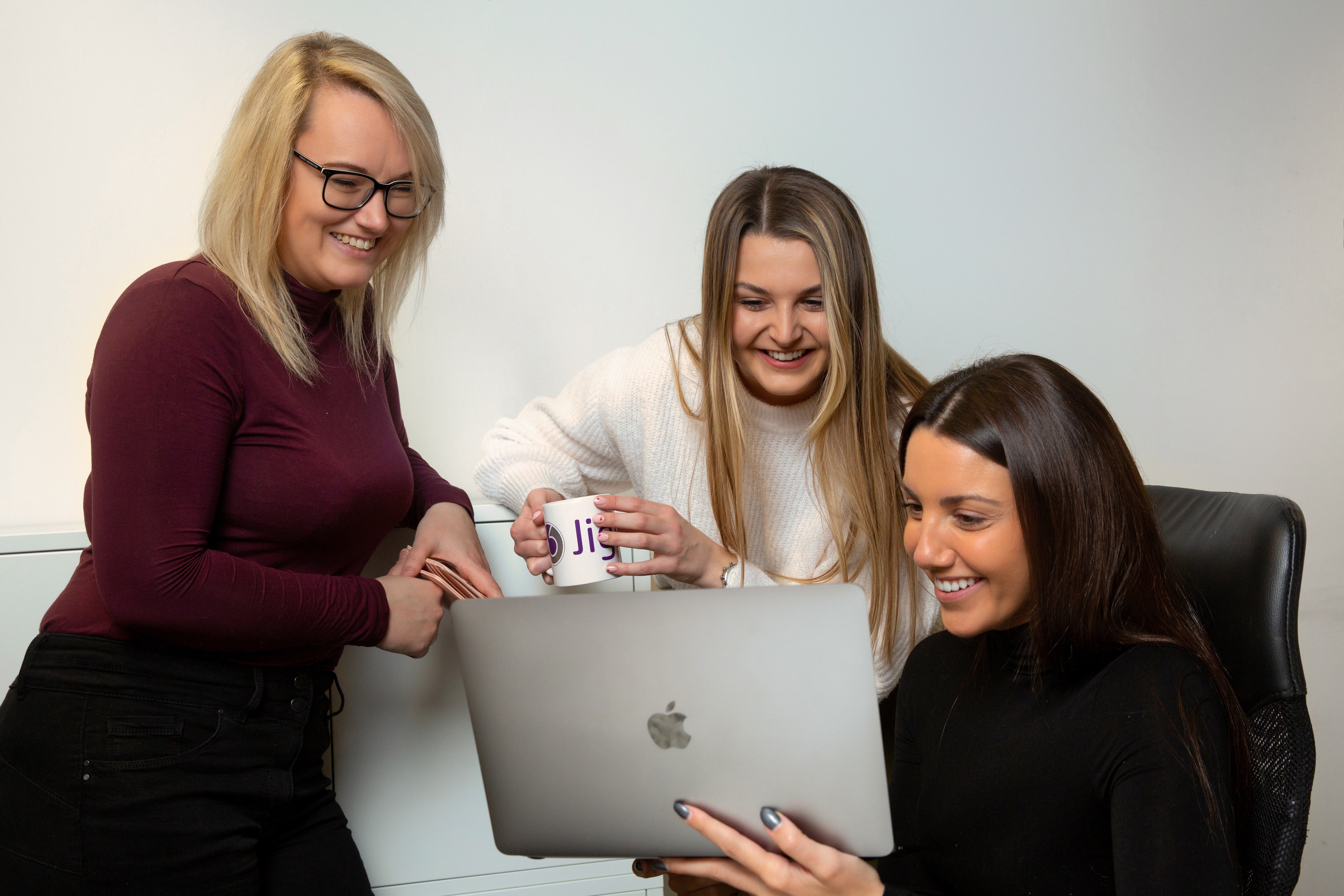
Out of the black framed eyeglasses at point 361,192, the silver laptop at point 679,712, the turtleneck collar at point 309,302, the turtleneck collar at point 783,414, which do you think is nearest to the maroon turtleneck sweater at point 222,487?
the turtleneck collar at point 309,302

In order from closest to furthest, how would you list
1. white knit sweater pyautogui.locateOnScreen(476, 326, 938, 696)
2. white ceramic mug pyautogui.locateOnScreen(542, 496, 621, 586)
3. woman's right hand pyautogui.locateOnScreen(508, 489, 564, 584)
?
white ceramic mug pyautogui.locateOnScreen(542, 496, 621, 586), woman's right hand pyautogui.locateOnScreen(508, 489, 564, 584), white knit sweater pyautogui.locateOnScreen(476, 326, 938, 696)

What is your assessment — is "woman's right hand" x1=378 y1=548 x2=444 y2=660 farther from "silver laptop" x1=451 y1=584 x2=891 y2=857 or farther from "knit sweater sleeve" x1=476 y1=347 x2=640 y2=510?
"knit sweater sleeve" x1=476 y1=347 x2=640 y2=510

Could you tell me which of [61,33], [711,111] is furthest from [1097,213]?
[61,33]

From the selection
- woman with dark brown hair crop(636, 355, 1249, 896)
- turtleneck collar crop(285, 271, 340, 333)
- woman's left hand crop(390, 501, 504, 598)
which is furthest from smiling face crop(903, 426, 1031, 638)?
turtleneck collar crop(285, 271, 340, 333)

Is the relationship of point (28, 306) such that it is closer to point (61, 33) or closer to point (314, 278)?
point (61, 33)

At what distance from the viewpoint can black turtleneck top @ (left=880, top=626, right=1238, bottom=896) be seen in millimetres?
891

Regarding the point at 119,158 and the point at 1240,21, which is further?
the point at 1240,21

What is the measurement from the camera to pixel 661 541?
1.41 meters

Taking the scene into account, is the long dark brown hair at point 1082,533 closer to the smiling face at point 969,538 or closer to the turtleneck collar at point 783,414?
the smiling face at point 969,538

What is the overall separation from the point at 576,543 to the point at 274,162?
0.62 meters

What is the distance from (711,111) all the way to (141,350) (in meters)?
1.49

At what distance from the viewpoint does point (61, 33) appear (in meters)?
1.79

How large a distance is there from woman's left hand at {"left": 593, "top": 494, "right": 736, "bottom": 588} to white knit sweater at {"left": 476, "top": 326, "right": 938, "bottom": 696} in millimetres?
114

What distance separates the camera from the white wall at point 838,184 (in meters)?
1.83
